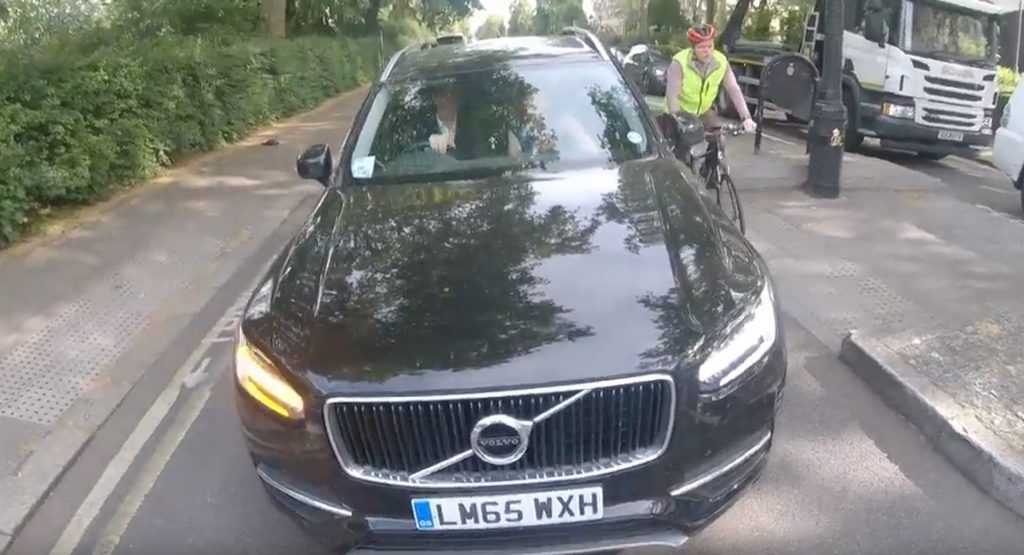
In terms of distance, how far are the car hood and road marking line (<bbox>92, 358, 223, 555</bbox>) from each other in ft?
4.14

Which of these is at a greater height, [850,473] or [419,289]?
[419,289]

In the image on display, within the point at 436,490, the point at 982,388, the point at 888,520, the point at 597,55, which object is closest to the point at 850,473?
the point at 888,520

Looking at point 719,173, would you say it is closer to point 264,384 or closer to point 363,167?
point 363,167

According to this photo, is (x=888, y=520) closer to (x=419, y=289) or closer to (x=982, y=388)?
(x=982, y=388)

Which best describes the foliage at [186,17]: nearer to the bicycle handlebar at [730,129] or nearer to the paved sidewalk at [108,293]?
the paved sidewalk at [108,293]

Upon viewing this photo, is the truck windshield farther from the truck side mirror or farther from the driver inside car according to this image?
the driver inside car

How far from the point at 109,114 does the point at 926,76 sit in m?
10.6

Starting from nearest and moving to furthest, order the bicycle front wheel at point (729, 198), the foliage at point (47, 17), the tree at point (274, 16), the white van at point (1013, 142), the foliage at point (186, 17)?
the bicycle front wheel at point (729, 198)
the white van at point (1013, 142)
the foliage at point (47, 17)
the foliage at point (186, 17)
the tree at point (274, 16)

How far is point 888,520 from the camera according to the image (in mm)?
3514

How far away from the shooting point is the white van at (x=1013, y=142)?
897cm

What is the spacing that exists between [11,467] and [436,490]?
2629 millimetres

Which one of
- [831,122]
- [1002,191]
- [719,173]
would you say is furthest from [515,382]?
[1002,191]

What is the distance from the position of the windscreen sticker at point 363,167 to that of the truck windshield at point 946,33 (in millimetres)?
10652

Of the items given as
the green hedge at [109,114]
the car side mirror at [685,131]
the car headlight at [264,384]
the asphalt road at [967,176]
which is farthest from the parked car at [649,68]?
the car headlight at [264,384]
